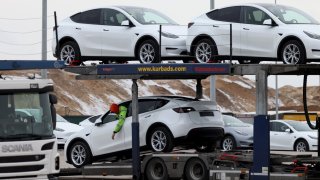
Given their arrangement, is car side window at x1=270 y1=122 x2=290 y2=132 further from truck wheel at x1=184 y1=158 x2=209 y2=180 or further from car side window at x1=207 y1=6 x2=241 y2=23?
truck wheel at x1=184 y1=158 x2=209 y2=180

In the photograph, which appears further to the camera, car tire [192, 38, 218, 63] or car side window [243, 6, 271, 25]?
car tire [192, 38, 218, 63]

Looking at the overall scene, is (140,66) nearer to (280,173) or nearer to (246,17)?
(246,17)

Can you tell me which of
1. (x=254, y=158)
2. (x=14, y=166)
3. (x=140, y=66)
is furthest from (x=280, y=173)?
(x=14, y=166)

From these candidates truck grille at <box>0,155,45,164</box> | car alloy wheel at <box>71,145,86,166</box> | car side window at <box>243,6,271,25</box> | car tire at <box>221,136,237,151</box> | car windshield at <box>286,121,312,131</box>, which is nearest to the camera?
truck grille at <box>0,155,45,164</box>

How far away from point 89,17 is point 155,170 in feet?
13.7

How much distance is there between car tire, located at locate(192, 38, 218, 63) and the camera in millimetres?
23125

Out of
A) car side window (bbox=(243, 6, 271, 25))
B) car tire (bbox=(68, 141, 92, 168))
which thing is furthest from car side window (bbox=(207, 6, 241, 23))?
car tire (bbox=(68, 141, 92, 168))

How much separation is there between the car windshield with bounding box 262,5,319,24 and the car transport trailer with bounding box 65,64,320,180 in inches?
42.4

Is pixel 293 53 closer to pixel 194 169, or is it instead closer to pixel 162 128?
pixel 194 169

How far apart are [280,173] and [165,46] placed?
4.32m

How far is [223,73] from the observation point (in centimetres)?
2175

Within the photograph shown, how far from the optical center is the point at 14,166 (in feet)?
61.5

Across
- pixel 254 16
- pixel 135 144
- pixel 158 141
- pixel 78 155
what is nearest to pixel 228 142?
pixel 78 155

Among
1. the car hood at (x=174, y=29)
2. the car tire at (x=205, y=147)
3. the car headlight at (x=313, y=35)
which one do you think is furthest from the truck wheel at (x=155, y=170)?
the car headlight at (x=313, y=35)
